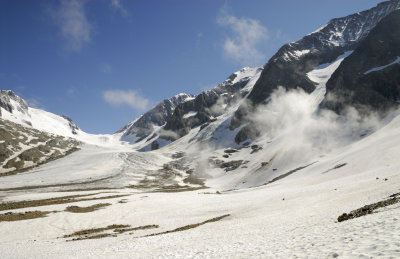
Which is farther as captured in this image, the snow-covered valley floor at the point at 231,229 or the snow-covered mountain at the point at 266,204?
the snow-covered mountain at the point at 266,204

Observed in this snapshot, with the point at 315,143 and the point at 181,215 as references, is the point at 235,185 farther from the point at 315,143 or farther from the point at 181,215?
the point at 181,215

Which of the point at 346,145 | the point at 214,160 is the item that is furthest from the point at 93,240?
the point at 214,160

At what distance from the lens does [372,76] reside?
153625 millimetres

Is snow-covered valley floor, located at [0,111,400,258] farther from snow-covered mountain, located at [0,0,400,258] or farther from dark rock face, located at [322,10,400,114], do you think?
dark rock face, located at [322,10,400,114]

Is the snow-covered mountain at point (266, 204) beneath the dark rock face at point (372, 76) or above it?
beneath

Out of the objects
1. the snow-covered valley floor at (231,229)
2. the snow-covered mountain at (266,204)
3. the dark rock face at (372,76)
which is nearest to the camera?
the snow-covered valley floor at (231,229)

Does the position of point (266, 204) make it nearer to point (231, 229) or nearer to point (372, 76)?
point (231, 229)

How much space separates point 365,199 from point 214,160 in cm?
15045

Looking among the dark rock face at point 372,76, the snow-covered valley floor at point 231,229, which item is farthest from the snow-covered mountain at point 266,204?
the dark rock face at point 372,76

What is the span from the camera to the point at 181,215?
3975 cm

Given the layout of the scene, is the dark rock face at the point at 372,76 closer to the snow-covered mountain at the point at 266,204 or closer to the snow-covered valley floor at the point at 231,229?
the snow-covered mountain at the point at 266,204

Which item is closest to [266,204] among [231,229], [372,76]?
[231,229]

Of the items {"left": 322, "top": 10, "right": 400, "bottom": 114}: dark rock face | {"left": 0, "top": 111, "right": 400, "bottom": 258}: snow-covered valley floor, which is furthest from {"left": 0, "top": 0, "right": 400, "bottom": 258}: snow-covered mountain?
{"left": 322, "top": 10, "right": 400, "bottom": 114}: dark rock face

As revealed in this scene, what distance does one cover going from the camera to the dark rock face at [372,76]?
458 feet
